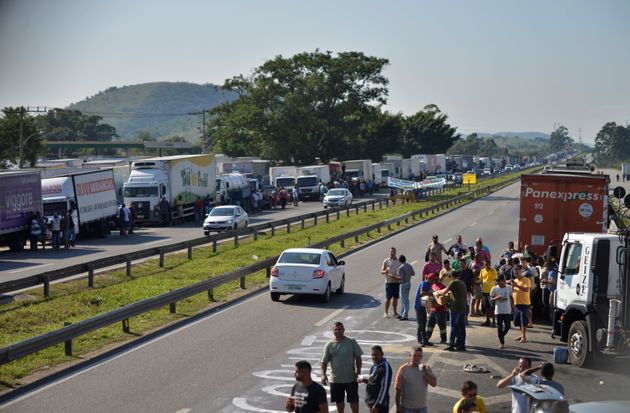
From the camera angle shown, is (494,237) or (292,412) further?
(494,237)

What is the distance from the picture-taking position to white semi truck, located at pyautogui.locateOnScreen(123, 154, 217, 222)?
49.3 meters

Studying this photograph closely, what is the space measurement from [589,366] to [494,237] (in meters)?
26.6

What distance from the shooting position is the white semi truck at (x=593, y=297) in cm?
1459

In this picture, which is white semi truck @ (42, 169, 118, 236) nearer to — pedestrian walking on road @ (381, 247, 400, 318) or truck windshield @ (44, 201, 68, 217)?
truck windshield @ (44, 201, 68, 217)

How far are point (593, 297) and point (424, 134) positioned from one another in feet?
498

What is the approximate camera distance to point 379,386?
10.6 meters

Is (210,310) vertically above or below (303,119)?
below

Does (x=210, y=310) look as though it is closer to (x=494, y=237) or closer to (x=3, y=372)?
(x=3, y=372)

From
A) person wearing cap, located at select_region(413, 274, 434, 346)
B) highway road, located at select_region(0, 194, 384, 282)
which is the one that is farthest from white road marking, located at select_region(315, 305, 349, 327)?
highway road, located at select_region(0, 194, 384, 282)

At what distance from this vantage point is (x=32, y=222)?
119 feet

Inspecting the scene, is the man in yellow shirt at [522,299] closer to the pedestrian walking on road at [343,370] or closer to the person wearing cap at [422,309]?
the person wearing cap at [422,309]

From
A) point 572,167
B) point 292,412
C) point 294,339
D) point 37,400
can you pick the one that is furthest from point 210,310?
point 572,167

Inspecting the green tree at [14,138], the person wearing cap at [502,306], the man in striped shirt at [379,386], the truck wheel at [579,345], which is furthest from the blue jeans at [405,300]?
the green tree at [14,138]

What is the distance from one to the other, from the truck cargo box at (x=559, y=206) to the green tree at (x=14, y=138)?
2366 inches
